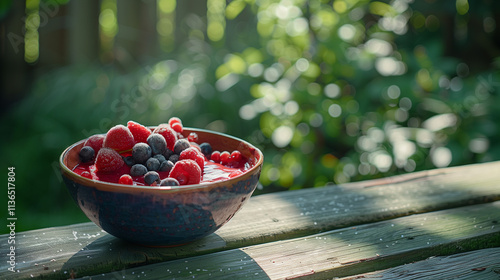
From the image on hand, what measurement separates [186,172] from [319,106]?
1152 millimetres

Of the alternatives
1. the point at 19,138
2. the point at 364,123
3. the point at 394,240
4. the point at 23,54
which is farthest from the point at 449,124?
the point at 23,54

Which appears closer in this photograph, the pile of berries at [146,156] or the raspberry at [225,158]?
the pile of berries at [146,156]

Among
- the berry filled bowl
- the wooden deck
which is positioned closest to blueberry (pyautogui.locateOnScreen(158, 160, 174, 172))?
the berry filled bowl

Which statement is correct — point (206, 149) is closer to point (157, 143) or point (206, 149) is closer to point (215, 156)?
point (215, 156)

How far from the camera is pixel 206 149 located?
1.07 metres

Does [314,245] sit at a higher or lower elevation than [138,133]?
lower

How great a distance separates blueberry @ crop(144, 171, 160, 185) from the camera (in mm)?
854

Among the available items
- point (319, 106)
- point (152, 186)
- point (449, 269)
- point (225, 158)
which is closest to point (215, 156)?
point (225, 158)

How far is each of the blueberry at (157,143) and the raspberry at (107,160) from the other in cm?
7

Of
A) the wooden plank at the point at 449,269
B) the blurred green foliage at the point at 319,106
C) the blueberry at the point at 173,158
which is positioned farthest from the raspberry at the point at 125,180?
the blurred green foliage at the point at 319,106

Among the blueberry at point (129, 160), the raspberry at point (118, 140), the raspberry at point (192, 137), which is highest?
the raspberry at point (118, 140)

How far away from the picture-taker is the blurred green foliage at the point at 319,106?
1.94 m

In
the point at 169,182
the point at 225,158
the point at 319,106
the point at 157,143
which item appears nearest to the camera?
the point at 169,182

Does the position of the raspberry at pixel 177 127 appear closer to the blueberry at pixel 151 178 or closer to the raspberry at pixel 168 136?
the raspberry at pixel 168 136
